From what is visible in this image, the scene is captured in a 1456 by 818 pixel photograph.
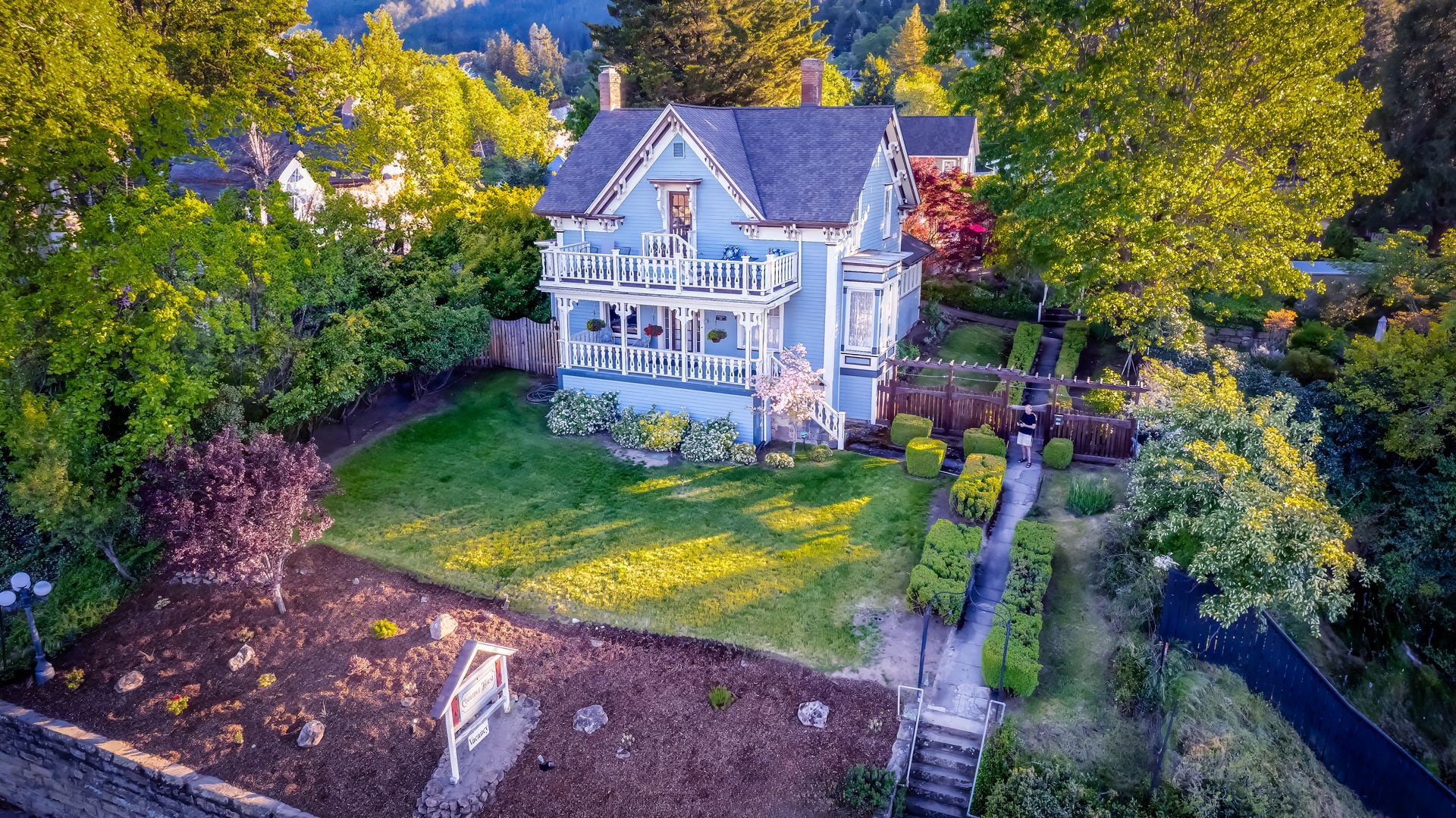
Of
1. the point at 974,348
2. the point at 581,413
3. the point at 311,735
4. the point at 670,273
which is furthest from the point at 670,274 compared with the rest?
the point at 974,348

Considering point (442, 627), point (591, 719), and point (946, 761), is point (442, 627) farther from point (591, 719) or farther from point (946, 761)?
point (946, 761)

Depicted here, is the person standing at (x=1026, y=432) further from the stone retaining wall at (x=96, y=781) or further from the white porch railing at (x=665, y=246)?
the stone retaining wall at (x=96, y=781)

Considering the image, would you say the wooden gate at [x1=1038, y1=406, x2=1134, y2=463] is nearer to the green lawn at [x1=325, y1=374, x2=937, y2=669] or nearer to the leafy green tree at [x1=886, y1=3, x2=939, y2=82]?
the green lawn at [x1=325, y1=374, x2=937, y2=669]

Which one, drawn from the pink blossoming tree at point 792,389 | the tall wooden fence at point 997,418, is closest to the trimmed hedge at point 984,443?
the tall wooden fence at point 997,418

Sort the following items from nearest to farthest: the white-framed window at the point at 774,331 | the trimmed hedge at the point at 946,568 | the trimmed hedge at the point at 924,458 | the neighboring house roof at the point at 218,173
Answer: the trimmed hedge at the point at 946,568 < the trimmed hedge at the point at 924,458 < the white-framed window at the point at 774,331 < the neighboring house roof at the point at 218,173

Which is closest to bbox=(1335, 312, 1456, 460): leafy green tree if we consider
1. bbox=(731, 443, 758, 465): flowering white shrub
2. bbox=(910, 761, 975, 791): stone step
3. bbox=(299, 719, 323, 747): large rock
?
bbox=(910, 761, 975, 791): stone step

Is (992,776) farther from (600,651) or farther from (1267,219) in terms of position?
(1267,219)

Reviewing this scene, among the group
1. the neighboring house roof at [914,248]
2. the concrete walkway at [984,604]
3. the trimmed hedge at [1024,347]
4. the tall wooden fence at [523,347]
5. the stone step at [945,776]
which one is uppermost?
the neighboring house roof at [914,248]
